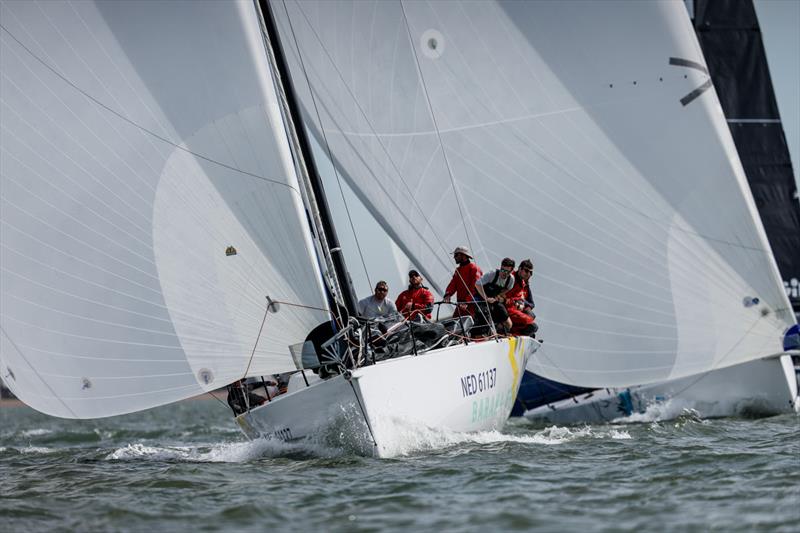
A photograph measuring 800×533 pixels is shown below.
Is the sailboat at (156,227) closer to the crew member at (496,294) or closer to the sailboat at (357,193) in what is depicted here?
the sailboat at (357,193)

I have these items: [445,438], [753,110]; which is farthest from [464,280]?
[753,110]

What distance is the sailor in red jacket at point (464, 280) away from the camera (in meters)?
11.2

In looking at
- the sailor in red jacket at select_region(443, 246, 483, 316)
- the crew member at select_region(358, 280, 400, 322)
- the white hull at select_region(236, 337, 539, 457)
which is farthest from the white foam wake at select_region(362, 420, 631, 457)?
the crew member at select_region(358, 280, 400, 322)

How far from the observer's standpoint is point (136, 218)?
9500 mm

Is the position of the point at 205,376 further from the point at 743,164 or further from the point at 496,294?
the point at 743,164

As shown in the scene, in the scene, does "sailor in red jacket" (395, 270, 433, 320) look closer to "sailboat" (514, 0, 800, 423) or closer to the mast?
the mast

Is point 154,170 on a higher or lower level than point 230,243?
higher

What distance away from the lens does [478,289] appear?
36.5ft

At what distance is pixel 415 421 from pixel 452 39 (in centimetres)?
588

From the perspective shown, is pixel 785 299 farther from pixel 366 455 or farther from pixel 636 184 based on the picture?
pixel 366 455

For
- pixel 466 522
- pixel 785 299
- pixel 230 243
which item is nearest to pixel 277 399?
pixel 230 243

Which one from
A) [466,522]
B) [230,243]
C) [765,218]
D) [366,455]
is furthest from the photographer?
[765,218]

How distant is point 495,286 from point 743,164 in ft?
24.3

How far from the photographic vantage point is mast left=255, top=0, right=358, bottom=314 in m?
9.73
